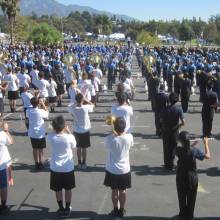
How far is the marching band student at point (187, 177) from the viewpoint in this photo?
842cm

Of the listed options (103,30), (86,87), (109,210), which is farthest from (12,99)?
(103,30)

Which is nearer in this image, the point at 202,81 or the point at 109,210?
the point at 109,210

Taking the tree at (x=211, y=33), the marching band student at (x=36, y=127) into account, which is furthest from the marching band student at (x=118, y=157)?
the tree at (x=211, y=33)

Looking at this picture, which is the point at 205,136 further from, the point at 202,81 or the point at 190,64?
the point at 190,64

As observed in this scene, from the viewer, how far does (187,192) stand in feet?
27.8

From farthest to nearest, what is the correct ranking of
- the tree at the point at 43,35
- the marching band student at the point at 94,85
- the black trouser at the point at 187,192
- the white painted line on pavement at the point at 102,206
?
the tree at the point at 43,35 → the marching band student at the point at 94,85 → the white painted line on pavement at the point at 102,206 → the black trouser at the point at 187,192

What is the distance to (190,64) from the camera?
91.4ft

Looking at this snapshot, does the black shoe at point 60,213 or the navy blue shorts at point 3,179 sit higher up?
the navy blue shorts at point 3,179

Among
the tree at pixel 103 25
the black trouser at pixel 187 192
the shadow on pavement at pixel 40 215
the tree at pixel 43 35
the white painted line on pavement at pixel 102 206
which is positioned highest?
the tree at pixel 103 25

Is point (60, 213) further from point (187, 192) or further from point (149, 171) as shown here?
point (149, 171)

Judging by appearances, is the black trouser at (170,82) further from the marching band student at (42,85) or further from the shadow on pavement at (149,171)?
the shadow on pavement at (149,171)

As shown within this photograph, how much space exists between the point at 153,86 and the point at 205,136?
5075 mm

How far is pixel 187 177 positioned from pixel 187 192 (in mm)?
248

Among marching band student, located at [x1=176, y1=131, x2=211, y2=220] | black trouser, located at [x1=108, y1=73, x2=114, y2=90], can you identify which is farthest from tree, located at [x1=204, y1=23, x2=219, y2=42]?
marching band student, located at [x1=176, y1=131, x2=211, y2=220]
